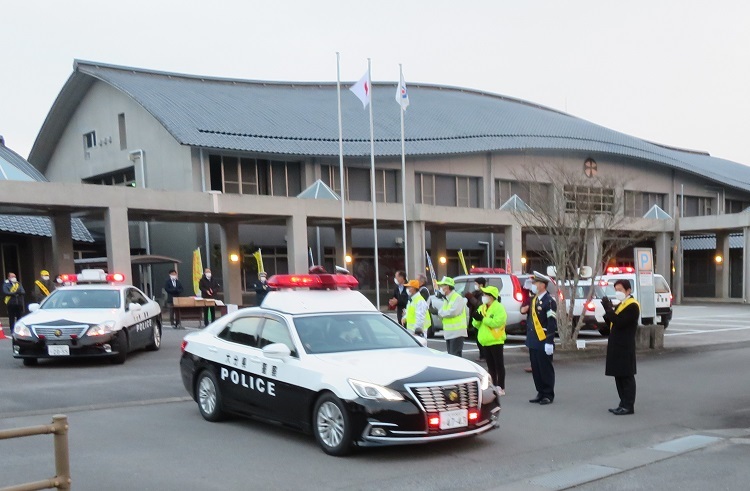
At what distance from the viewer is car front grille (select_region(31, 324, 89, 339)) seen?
12055 millimetres

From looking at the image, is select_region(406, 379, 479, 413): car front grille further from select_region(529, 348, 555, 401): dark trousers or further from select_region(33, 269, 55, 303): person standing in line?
select_region(33, 269, 55, 303): person standing in line

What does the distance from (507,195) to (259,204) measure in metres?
21.3

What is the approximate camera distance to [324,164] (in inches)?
1444

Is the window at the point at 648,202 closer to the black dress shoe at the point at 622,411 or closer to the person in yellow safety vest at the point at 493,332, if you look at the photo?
the person in yellow safety vest at the point at 493,332

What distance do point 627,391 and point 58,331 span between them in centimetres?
965

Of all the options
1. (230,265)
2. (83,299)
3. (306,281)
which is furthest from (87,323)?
(230,265)

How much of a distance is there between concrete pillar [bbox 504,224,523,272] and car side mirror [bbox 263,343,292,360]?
91.4ft

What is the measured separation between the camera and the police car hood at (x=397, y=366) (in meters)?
6.66

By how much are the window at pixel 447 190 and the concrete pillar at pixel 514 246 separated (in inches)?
236

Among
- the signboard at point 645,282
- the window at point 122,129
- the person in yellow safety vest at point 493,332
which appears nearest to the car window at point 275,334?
the person in yellow safety vest at point 493,332

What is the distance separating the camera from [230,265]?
3103 centimetres

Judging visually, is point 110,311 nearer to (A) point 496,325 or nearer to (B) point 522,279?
(A) point 496,325

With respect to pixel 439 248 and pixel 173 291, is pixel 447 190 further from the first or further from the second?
pixel 173 291

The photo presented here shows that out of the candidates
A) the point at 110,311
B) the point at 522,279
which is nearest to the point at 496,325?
the point at 110,311
